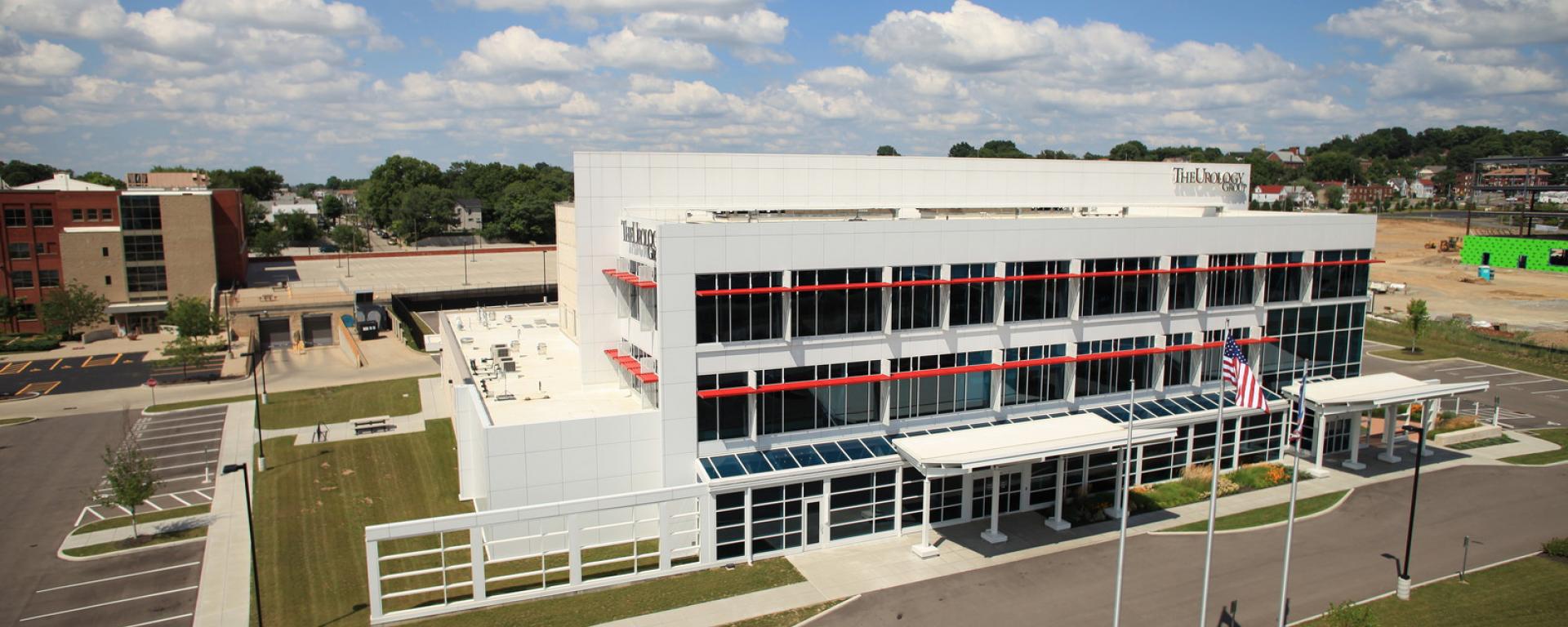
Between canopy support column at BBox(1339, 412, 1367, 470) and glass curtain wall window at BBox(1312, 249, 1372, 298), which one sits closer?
canopy support column at BBox(1339, 412, 1367, 470)

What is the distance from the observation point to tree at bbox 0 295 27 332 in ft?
264

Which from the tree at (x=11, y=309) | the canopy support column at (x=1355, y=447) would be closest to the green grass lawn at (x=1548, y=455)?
the canopy support column at (x=1355, y=447)

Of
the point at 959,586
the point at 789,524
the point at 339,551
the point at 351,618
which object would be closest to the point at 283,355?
the point at 339,551

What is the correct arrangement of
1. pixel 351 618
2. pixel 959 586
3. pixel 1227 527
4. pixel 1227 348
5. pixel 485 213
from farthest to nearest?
1. pixel 485 213
2. pixel 1227 527
3. pixel 959 586
4. pixel 351 618
5. pixel 1227 348

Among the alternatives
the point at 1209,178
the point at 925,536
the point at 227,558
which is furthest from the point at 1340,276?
the point at 227,558

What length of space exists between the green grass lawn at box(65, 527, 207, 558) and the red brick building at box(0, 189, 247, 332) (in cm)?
5810

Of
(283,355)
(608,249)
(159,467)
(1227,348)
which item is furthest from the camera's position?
(283,355)

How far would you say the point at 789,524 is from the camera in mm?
34875

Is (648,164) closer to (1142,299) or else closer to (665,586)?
(665,586)

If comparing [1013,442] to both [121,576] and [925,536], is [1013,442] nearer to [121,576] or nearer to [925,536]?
[925,536]

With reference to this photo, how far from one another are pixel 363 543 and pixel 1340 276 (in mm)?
48068

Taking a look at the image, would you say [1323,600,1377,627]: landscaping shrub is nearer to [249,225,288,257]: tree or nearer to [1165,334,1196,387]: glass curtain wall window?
[1165,334,1196,387]: glass curtain wall window

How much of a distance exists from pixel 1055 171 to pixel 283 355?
6602cm

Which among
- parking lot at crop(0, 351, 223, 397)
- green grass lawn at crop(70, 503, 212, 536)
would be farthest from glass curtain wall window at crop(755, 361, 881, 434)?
parking lot at crop(0, 351, 223, 397)
